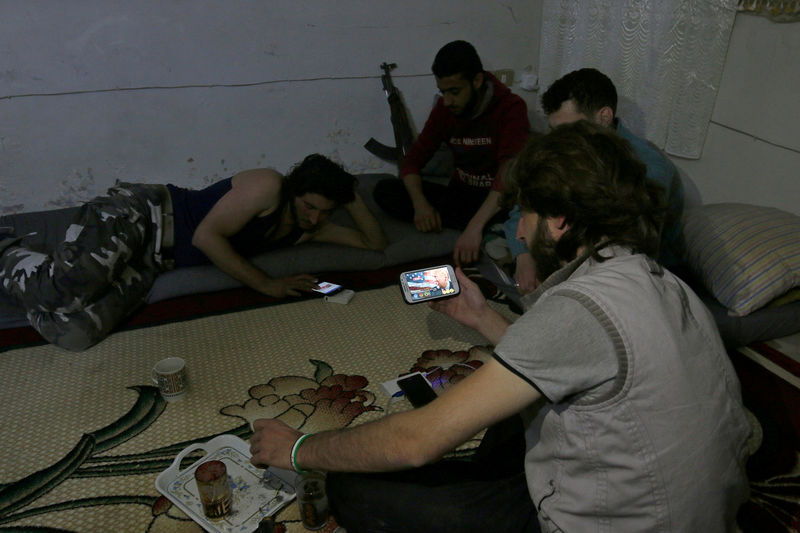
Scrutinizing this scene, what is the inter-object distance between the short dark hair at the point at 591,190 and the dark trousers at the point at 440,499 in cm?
47

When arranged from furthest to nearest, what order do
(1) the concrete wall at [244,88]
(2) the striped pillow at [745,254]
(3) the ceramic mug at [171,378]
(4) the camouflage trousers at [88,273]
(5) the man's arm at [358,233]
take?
(5) the man's arm at [358,233] → (1) the concrete wall at [244,88] → (4) the camouflage trousers at [88,273] → (2) the striped pillow at [745,254] → (3) the ceramic mug at [171,378]

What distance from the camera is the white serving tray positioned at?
128cm

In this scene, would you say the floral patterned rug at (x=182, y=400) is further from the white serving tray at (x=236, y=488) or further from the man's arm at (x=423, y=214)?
the man's arm at (x=423, y=214)

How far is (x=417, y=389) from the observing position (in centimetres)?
155

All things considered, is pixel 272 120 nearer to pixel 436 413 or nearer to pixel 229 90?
pixel 229 90

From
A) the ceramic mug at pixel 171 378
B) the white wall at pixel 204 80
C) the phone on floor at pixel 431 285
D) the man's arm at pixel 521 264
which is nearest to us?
the phone on floor at pixel 431 285

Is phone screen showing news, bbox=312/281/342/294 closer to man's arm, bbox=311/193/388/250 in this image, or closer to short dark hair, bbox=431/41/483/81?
man's arm, bbox=311/193/388/250

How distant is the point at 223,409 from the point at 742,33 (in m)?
2.25

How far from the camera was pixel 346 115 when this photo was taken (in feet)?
10.1

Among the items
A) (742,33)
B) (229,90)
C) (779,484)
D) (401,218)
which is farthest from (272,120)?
(779,484)

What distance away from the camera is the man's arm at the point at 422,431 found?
0.79m

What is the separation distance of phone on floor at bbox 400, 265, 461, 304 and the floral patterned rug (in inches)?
12.2

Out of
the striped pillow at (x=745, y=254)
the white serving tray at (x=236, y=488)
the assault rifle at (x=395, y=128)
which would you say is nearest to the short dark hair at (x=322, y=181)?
the white serving tray at (x=236, y=488)

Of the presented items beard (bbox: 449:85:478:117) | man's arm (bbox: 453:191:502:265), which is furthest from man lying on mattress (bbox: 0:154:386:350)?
beard (bbox: 449:85:478:117)
